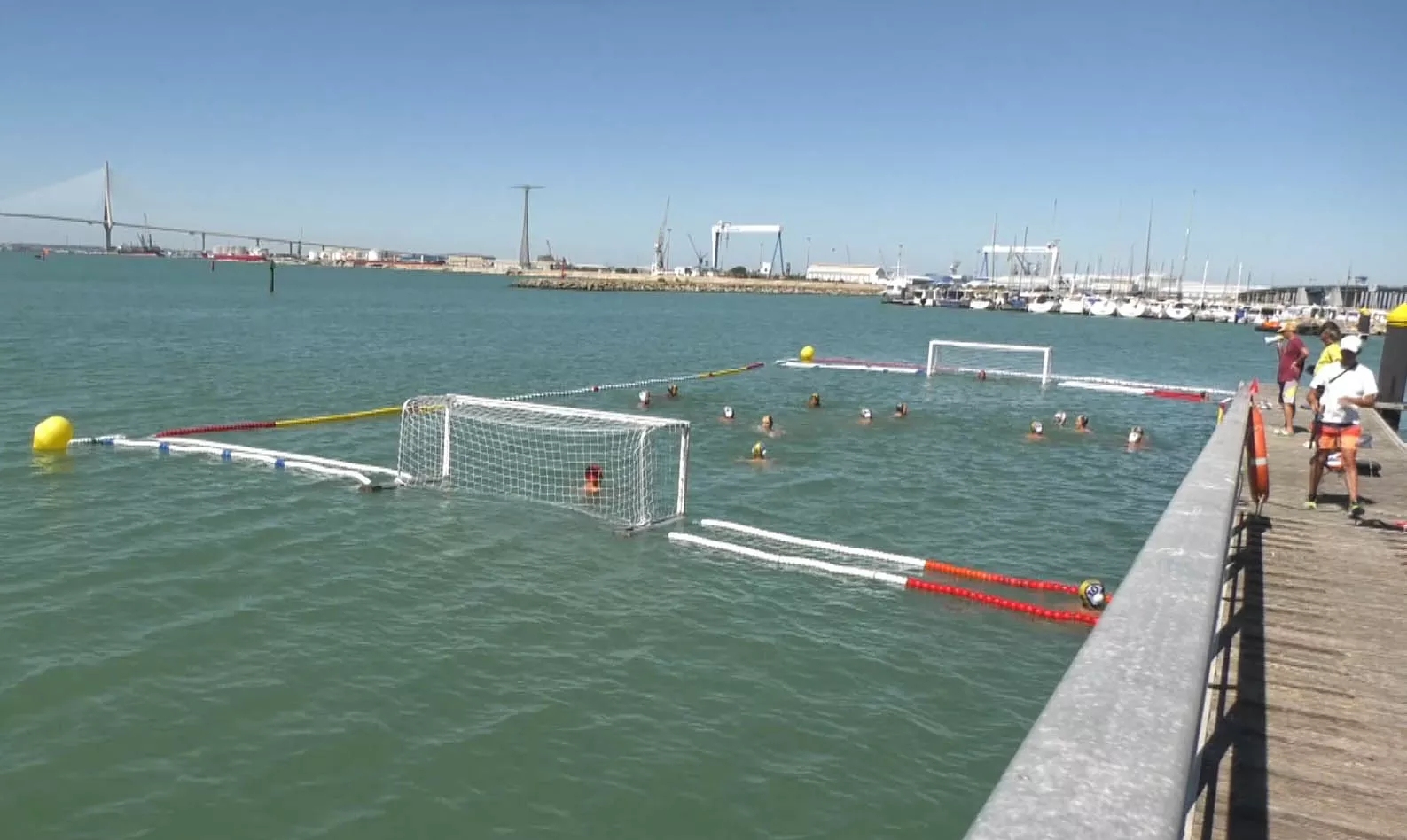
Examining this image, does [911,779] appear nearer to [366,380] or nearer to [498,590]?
[498,590]

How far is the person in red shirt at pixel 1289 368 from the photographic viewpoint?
17.6 meters

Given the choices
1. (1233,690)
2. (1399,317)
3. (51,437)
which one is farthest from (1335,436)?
(51,437)

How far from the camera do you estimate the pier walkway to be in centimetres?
473

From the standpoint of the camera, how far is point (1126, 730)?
2.20 meters

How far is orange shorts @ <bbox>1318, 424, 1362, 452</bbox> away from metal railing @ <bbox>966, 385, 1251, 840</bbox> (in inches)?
385

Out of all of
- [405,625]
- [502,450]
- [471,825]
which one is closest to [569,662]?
[405,625]

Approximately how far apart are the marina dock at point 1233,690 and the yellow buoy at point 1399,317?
9.68 meters

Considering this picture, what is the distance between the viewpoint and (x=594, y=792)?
26.7ft

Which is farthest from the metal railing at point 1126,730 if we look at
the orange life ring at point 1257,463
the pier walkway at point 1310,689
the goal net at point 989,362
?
the goal net at point 989,362

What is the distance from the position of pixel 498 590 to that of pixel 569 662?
102 inches

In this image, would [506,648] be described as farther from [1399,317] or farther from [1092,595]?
[1399,317]

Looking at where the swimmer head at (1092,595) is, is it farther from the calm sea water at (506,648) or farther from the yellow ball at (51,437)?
the yellow ball at (51,437)

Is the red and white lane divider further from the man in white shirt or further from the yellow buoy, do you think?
the yellow buoy

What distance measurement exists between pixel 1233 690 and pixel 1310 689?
51cm
